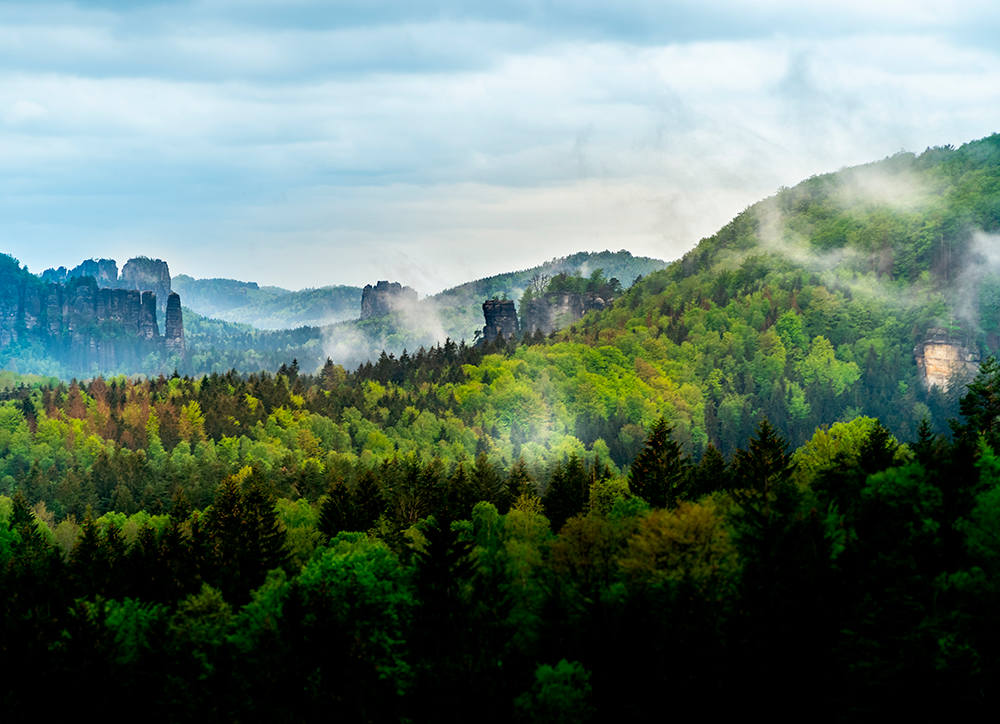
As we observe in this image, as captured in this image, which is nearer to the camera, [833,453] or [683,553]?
[683,553]

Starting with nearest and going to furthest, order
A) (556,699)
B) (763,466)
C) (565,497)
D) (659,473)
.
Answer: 1. (556,699)
2. (763,466)
3. (659,473)
4. (565,497)

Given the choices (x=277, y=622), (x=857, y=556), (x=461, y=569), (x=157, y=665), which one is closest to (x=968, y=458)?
(x=857, y=556)

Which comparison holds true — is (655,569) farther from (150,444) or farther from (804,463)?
(150,444)

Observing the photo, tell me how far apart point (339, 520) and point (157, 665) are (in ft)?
123

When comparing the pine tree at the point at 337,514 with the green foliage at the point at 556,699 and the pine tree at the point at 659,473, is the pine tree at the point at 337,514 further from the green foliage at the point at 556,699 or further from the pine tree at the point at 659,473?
the green foliage at the point at 556,699

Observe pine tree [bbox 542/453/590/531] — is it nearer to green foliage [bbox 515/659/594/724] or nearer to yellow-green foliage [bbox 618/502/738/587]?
yellow-green foliage [bbox 618/502/738/587]

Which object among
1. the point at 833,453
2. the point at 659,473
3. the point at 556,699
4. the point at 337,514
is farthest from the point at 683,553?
the point at 833,453

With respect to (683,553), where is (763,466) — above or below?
above

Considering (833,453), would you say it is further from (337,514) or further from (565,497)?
(337,514)

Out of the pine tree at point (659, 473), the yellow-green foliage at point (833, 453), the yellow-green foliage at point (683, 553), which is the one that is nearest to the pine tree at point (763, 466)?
the yellow-green foliage at point (833, 453)

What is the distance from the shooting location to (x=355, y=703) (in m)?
52.9

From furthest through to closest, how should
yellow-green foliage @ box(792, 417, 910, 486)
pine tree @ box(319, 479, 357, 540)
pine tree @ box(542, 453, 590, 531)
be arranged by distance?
pine tree @ box(542, 453, 590, 531) → pine tree @ box(319, 479, 357, 540) → yellow-green foliage @ box(792, 417, 910, 486)

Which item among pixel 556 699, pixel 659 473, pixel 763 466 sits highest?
pixel 763 466

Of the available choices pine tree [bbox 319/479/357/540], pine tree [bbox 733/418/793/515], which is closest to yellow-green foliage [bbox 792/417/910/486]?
pine tree [bbox 733/418/793/515]
